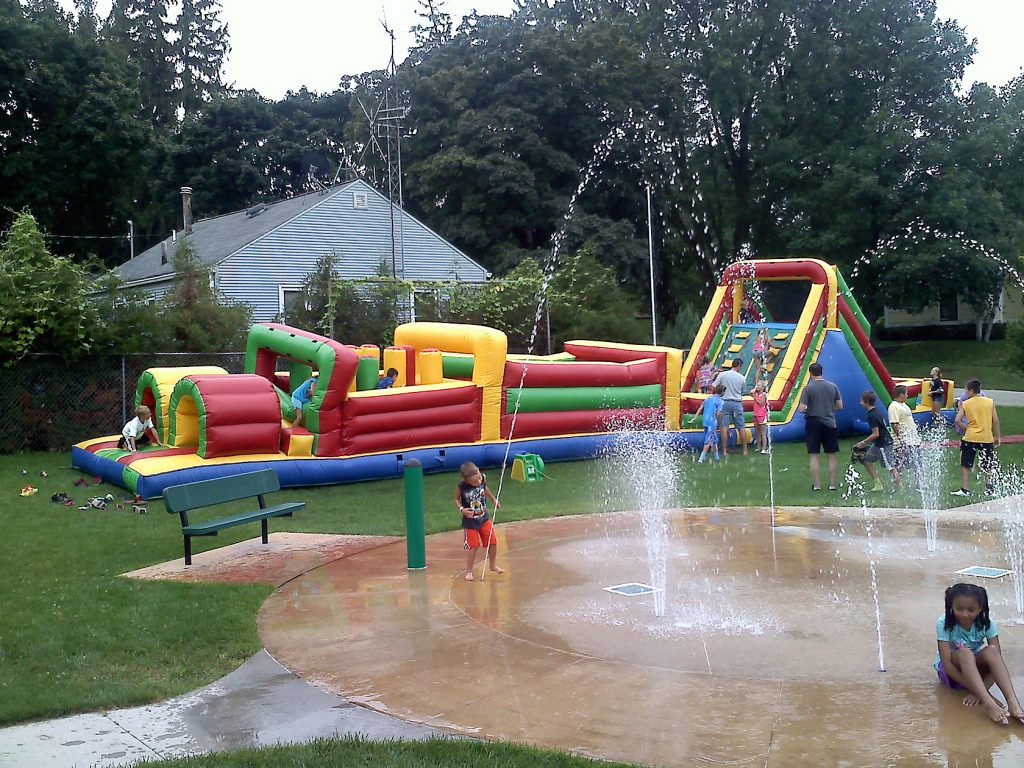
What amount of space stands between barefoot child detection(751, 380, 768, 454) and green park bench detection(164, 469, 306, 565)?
9.23m

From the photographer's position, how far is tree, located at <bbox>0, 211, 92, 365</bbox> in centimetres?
1745

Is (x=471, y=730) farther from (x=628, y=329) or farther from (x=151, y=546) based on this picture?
(x=628, y=329)

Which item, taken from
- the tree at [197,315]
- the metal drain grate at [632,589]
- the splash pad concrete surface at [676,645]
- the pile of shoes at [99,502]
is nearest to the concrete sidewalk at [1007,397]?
the splash pad concrete surface at [676,645]

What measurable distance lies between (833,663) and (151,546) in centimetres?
691


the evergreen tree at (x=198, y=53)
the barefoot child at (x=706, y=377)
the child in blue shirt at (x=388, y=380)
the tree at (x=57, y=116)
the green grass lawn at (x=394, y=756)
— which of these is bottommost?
the green grass lawn at (x=394, y=756)

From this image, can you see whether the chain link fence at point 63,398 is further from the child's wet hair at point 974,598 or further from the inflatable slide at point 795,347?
the child's wet hair at point 974,598

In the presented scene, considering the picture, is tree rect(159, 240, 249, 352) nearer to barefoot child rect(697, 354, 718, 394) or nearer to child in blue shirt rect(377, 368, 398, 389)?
child in blue shirt rect(377, 368, 398, 389)

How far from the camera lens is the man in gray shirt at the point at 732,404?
55.8 feet

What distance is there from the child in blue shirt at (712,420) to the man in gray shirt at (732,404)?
83mm

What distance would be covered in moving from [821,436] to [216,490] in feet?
24.7

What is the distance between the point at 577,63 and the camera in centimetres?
3566

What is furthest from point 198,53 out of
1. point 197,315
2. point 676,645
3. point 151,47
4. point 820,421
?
point 676,645

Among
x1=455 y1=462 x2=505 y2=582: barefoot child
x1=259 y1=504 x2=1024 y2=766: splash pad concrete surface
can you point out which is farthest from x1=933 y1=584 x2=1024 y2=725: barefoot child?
x1=455 y1=462 x2=505 y2=582: barefoot child

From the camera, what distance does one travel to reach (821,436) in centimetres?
1316
